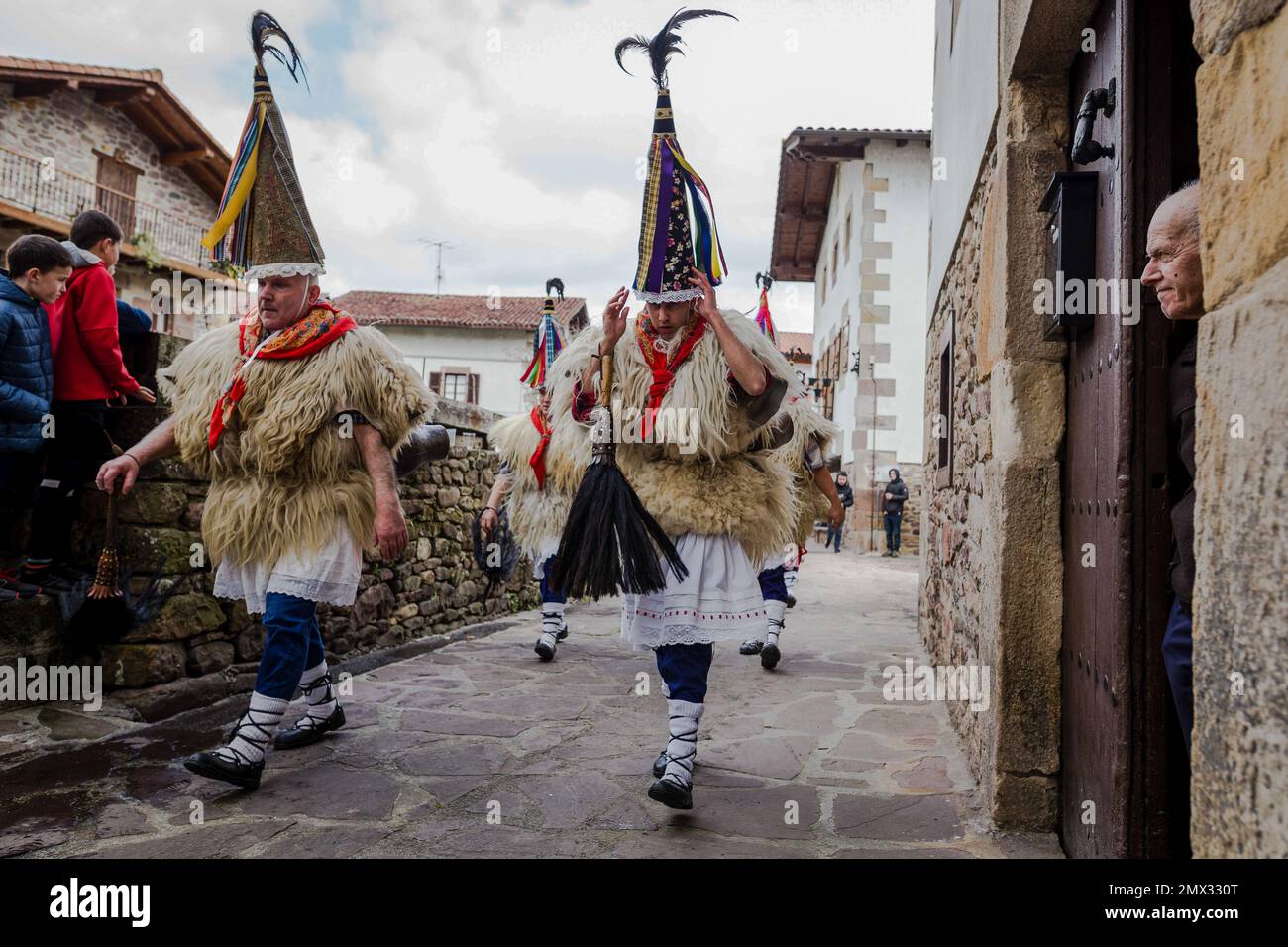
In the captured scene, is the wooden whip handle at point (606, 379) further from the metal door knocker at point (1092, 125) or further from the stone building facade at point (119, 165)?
the stone building facade at point (119, 165)

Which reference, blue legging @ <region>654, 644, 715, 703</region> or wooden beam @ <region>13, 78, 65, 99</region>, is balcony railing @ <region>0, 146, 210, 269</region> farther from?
blue legging @ <region>654, 644, 715, 703</region>

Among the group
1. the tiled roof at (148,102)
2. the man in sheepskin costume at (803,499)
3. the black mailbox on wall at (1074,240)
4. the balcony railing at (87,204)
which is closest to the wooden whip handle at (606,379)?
the black mailbox on wall at (1074,240)

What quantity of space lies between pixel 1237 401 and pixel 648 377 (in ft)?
7.49

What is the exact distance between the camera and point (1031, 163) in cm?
291

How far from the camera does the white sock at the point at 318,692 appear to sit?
12.5 ft

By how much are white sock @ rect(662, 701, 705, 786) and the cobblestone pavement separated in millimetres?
161

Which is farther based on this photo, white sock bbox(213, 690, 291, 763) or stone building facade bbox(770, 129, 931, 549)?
stone building facade bbox(770, 129, 931, 549)

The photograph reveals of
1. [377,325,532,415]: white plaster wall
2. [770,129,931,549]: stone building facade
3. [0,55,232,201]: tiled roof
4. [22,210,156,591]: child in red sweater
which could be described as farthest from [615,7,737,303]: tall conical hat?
[377,325,532,415]: white plaster wall

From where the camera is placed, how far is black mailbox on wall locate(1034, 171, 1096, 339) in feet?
8.17

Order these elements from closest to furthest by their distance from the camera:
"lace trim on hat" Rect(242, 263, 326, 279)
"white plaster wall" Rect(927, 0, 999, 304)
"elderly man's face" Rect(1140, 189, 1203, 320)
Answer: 1. "elderly man's face" Rect(1140, 189, 1203, 320)
2. "lace trim on hat" Rect(242, 263, 326, 279)
3. "white plaster wall" Rect(927, 0, 999, 304)

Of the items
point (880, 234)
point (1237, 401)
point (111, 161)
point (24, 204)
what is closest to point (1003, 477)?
point (1237, 401)

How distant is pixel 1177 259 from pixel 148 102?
21091 mm

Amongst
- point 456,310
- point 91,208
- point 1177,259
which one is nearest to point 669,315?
point 1177,259
